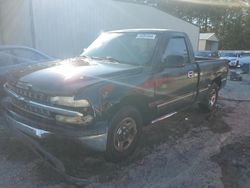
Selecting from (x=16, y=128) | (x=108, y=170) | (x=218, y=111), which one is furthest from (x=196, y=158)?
(x=218, y=111)

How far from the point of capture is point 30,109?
3717 millimetres

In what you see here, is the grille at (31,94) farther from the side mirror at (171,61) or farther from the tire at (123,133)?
the side mirror at (171,61)

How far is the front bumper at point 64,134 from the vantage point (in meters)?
3.38

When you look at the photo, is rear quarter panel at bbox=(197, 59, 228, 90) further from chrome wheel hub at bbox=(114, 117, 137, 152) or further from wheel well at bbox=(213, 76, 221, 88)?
chrome wheel hub at bbox=(114, 117, 137, 152)

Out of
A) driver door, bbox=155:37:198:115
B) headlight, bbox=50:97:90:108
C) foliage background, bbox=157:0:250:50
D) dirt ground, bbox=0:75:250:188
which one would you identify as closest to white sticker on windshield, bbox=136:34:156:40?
driver door, bbox=155:37:198:115

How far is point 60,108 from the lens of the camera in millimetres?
3414

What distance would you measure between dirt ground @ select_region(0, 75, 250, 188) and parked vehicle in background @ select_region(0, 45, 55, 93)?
1.55 meters

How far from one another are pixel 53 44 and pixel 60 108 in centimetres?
1116

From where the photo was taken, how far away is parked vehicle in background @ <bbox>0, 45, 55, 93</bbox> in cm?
626

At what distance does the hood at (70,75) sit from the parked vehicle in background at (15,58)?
2175mm

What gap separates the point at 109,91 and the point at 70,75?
53 centimetres

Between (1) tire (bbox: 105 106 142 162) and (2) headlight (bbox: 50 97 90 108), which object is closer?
(2) headlight (bbox: 50 97 90 108)

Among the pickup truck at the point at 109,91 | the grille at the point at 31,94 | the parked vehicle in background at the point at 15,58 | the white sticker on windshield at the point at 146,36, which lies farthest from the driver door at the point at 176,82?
the parked vehicle in background at the point at 15,58

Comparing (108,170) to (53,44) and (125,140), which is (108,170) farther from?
(53,44)
